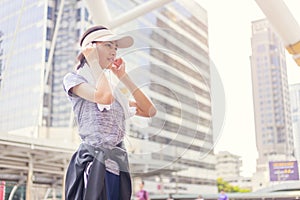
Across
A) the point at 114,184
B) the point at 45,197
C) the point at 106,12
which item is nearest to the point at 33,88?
the point at 45,197

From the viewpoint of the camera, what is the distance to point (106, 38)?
37.5 inches

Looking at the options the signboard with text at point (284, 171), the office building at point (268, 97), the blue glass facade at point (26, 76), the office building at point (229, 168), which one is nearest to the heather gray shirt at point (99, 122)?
the blue glass facade at point (26, 76)

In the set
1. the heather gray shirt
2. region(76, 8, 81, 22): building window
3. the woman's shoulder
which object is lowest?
the heather gray shirt

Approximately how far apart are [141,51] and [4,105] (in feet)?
28.7

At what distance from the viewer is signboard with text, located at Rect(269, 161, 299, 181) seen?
49.1 ft

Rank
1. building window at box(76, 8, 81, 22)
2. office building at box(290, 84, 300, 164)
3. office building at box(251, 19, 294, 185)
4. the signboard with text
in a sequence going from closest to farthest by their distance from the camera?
office building at box(290, 84, 300, 164) → building window at box(76, 8, 81, 22) → the signboard with text → office building at box(251, 19, 294, 185)

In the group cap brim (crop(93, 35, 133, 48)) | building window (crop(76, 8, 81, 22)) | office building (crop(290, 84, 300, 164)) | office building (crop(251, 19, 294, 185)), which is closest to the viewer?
cap brim (crop(93, 35, 133, 48))

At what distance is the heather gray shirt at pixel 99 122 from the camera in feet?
3.14

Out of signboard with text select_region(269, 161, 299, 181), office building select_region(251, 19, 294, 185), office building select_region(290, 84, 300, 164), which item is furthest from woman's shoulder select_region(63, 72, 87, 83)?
office building select_region(251, 19, 294, 185)

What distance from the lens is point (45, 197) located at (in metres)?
7.55

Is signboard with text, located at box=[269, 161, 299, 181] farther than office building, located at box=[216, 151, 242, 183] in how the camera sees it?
No

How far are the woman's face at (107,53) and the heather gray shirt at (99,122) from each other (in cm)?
6

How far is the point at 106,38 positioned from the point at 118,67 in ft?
0.24

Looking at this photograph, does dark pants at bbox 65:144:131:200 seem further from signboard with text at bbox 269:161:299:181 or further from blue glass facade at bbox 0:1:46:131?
signboard with text at bbox 269:161:299:181
